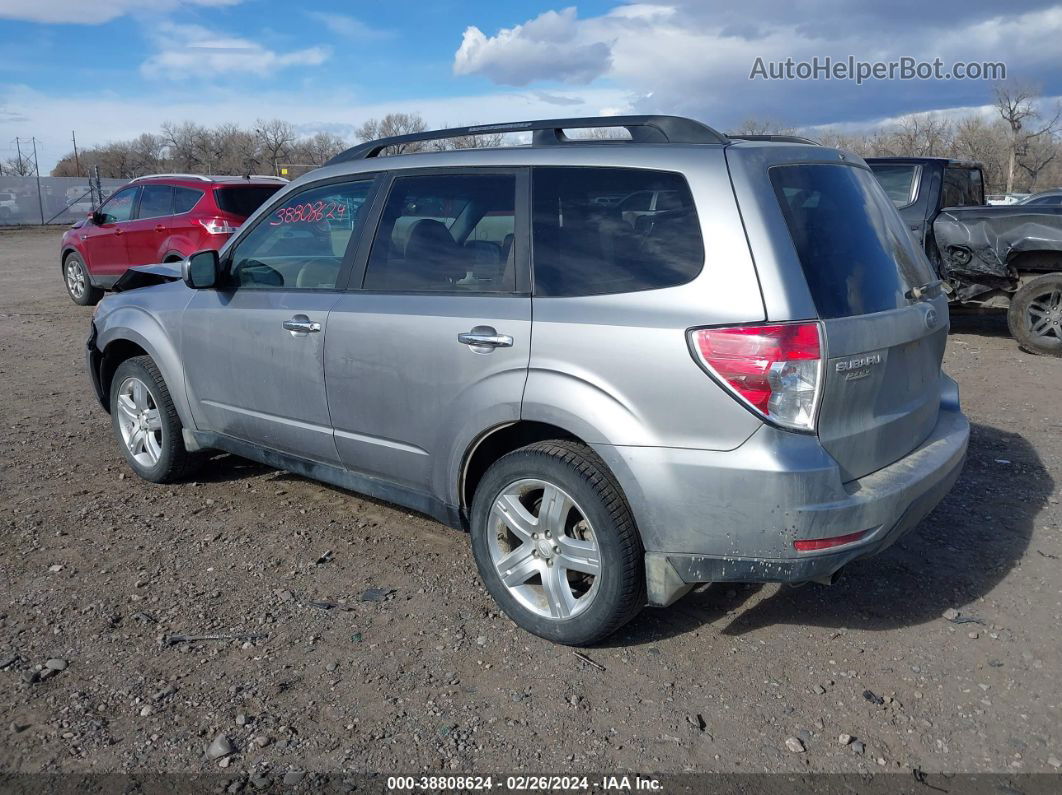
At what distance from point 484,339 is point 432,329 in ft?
0.97

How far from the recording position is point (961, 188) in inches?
403

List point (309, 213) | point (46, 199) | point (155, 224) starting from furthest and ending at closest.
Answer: point (46, 199), point (155, 224), point (309, 213)

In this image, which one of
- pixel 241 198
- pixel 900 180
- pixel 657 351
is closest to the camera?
pixel 657 351

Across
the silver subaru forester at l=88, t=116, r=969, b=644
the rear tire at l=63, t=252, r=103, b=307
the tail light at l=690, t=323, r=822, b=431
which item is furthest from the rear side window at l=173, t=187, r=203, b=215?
the tail light at l=690, t=323, r=822, b=431

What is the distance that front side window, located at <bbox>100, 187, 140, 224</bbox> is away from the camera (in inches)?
468

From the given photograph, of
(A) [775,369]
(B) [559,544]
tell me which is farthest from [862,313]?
(B) [559,544]

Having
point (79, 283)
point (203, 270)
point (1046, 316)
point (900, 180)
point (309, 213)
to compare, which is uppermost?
point (900, 180)

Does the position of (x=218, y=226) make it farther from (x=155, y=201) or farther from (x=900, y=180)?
(x=900, y=180)

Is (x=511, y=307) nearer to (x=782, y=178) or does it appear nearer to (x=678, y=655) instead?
(x=782, y=178)

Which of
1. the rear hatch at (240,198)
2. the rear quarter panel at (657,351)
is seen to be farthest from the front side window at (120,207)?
the rear quarter panel at (657,351)

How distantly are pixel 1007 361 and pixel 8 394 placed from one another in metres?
8.91

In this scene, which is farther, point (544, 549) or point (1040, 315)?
point (1040, 315)

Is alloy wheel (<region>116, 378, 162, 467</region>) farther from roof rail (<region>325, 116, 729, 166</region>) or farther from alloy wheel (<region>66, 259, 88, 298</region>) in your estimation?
alloy wheel (<region>66, 259, 88, 298</region>)

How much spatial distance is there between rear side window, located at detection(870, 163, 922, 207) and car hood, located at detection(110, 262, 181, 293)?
7.45 meters
